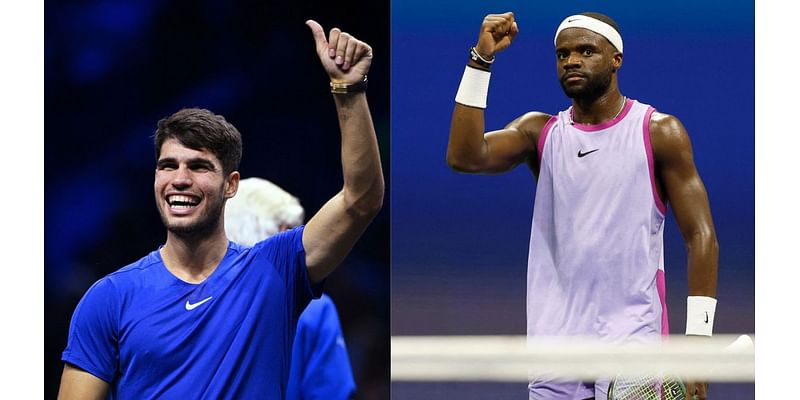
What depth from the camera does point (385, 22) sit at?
3.66m

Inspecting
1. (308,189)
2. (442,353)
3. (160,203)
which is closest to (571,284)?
(442,353)

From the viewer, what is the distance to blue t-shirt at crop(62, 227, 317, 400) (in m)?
3.09

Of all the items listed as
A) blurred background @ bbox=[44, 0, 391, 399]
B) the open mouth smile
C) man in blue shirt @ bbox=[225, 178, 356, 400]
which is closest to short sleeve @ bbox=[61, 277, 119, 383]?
the open mouth smile

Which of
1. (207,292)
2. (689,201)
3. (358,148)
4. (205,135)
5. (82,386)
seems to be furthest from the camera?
(689,201)

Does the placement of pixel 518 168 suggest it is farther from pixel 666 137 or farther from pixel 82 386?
pixel 82 386

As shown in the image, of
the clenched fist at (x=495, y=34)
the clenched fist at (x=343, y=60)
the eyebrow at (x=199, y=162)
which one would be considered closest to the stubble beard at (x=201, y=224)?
the eyebrow at (x=199, y=162)

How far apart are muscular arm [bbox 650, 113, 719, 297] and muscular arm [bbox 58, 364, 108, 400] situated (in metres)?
1.73

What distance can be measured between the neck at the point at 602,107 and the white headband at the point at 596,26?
15 cm

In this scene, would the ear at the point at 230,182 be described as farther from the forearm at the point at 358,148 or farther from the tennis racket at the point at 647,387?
the tennis racket at the point at 647,387

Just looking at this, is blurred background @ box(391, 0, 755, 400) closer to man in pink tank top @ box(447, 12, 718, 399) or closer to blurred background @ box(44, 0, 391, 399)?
man in pink tank top @ box(447, 12, 718, 399)

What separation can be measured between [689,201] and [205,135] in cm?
145

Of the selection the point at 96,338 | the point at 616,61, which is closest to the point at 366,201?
the point at 96,338

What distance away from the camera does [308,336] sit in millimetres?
3824

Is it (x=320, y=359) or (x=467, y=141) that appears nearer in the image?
(x=467, y=141)
